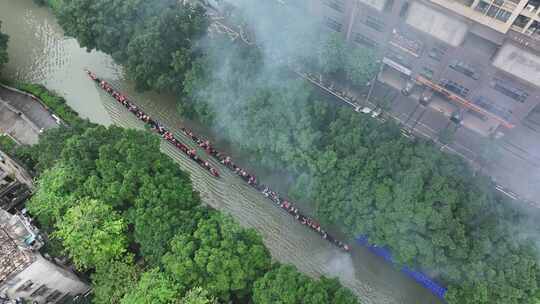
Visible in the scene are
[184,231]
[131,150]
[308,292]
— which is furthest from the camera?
[131,150]

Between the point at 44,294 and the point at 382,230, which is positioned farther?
the point at 382,230

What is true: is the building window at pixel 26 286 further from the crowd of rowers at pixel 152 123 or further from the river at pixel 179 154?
the crowd of rowers at pixel 152 123

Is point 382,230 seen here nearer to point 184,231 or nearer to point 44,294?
point 184,231

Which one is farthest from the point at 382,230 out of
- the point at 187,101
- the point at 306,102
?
the point at 187,101

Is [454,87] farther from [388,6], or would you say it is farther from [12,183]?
[12,183]

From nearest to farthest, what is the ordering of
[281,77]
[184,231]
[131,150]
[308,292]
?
[308,292] < [184,231] < [131,150] < [281,77]

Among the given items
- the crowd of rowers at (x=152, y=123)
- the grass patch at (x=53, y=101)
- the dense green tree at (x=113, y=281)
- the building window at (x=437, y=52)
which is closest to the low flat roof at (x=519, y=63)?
the building window at (x=437, y=52)

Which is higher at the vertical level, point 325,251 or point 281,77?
point 281,77

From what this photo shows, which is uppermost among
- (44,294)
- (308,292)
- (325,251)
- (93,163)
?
(93,163)
